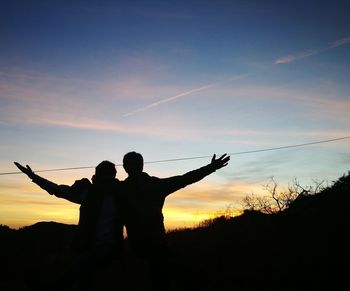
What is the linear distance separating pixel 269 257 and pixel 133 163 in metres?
5.34

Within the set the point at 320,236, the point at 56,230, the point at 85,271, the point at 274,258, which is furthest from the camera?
the point at 56,230

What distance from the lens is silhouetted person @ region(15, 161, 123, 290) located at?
14.5ft

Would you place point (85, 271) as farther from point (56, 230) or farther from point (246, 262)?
point (56, 230)

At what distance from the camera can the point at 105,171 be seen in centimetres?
529

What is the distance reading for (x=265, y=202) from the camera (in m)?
20.6

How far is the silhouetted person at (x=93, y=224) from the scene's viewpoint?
443cm

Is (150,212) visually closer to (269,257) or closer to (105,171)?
(105,171)

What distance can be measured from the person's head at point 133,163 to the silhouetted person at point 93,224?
0.26 meters

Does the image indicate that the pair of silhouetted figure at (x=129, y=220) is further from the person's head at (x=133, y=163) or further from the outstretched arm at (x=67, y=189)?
the outstretched arm at (x=67, y=189)

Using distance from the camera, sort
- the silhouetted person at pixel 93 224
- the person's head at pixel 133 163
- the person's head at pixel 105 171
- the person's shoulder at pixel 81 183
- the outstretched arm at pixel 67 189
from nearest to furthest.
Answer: the silhouetted person at pixel 93 224 → the person's head at pixel 133 163 → the person's head at pixel 105 171 → the outstretched arm at pixel 67 189 → the person's shoulder at pixel 81 183

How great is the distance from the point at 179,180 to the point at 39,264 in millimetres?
12199

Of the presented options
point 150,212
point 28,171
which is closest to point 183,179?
point 150,212

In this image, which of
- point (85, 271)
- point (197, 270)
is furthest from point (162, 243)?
point (197, 270)

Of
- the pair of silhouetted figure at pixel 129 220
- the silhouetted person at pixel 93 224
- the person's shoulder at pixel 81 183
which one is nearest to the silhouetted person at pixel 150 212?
the pair of silhouetted figure at pixel 129 220
